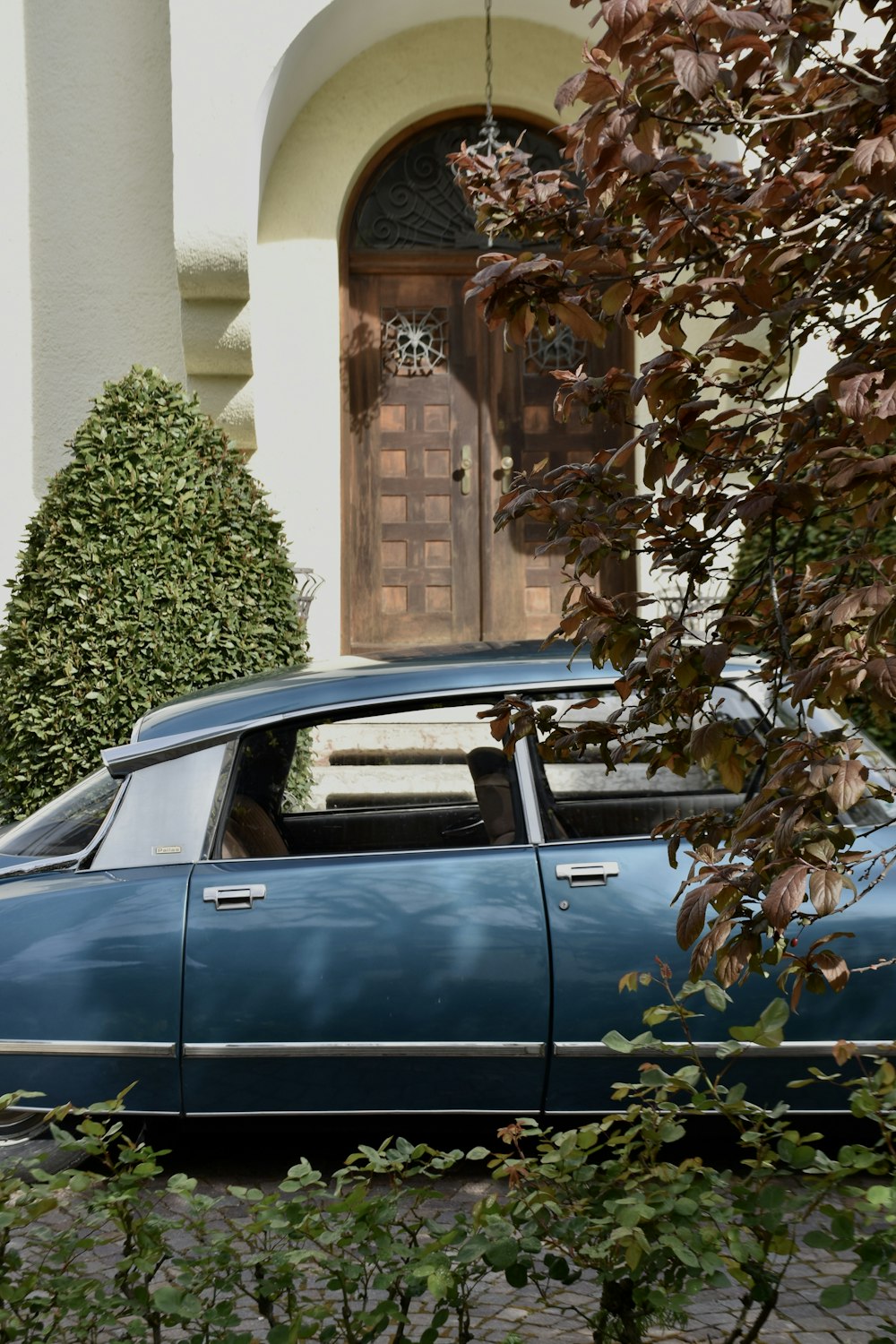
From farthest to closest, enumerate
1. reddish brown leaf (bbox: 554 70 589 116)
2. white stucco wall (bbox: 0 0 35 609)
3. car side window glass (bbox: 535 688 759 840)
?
1. white stucco wall (bbox: 0 0 35 609)
2. car side window glass (bbox: 535 688 759 840)
3. reddish brown leaf (bbox: 554 70 589 116)

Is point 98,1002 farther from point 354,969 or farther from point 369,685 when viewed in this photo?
point 369,685

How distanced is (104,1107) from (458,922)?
1.46 meters

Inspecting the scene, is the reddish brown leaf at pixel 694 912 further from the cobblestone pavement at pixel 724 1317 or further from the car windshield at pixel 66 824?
the car windshield at pixel 66 824

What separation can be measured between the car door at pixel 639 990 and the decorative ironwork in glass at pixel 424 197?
7327mm

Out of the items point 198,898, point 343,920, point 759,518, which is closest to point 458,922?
point 343,920

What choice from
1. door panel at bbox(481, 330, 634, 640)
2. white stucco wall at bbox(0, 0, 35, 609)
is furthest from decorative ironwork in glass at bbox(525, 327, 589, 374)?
white stucco wall at bbox(0, 0, 35, 609)

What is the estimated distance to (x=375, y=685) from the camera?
4.29m

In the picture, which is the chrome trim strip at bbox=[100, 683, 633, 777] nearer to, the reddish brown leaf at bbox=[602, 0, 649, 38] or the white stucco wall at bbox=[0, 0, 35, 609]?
the reddish brown leaf at bbox=[602, 0, 649, 38]

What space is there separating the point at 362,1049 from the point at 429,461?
23.1 ft

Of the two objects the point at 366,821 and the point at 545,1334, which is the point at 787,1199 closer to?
the point at 545,1334

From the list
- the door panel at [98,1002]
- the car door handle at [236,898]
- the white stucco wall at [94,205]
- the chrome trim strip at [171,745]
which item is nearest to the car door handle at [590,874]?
the car door handle at [236,898]

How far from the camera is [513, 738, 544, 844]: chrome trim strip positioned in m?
4.11

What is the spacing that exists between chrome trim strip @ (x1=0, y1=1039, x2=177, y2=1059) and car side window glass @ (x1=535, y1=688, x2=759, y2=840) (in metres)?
1.28

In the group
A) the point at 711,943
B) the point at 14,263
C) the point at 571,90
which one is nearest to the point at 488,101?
the point at 14,263
